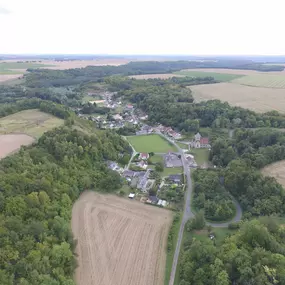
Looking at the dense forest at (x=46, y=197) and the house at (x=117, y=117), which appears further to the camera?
the house at (x=117, y=117)

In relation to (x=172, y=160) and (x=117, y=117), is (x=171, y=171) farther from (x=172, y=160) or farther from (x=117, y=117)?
(x=117, y=117)

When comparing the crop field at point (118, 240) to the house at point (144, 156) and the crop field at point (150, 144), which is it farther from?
the crop field at point (150, 144)

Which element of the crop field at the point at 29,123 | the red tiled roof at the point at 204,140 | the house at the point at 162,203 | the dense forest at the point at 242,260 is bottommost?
the house at the point at 162,203

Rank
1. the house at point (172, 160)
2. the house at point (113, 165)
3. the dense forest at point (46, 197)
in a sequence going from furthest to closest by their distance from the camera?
the house at point (172, 160) < the house at point (113, 165) < the dense forest at point (46, 197)

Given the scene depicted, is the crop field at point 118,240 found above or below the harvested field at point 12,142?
below

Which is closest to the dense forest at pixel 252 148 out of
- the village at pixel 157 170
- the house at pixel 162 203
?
the village at pixel 157 170

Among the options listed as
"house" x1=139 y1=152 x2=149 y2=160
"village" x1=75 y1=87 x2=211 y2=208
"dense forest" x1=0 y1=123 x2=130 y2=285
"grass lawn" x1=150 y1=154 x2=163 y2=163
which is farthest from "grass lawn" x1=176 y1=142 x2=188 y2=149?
"dense forest" x1=0 y1=123 x2=130 y2=285

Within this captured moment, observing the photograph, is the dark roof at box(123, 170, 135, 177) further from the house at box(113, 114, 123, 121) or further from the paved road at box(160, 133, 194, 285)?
the house at box(113, 114, 123, 121)
